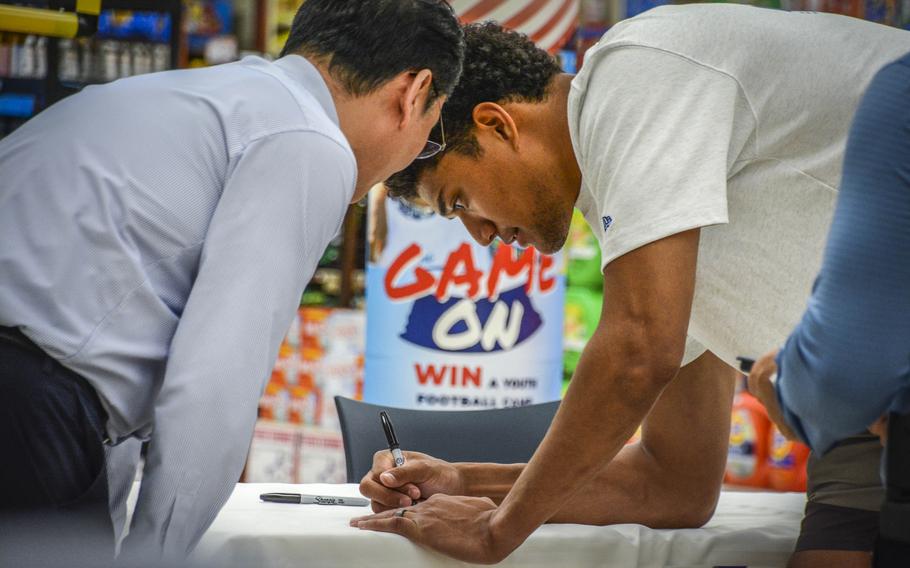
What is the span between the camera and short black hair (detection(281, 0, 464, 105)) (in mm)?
1437

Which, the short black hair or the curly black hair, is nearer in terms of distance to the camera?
the short black hair

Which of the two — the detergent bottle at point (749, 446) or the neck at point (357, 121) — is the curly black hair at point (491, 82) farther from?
the detergent bottle at point (749, 446)

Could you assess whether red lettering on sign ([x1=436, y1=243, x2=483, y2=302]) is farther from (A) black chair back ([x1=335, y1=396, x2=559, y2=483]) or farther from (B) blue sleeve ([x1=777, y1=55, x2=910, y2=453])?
(B) blue sleeve ([x1=777, y1=55, x2=910, y2=453])

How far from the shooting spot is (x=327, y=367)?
3.68 meters

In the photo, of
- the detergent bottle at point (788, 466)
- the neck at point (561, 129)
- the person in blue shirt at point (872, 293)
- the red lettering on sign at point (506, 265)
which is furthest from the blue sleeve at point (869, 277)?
the detergent bottle at point (788, 466)

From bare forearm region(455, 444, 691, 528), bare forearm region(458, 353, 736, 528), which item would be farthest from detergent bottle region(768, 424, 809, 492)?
bare forearm region(455, 444, 691, 528)

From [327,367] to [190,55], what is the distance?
1.30 m

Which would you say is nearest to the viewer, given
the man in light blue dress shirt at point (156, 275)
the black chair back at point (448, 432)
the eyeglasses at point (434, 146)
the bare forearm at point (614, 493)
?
the man in light blue dress shirt at point (156, 275)

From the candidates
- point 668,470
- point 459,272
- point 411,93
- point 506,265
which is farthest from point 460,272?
point 411,93

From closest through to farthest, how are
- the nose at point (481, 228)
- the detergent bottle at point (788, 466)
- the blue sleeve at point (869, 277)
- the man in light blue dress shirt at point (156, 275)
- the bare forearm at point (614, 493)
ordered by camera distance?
the blue sleeve at point (869, 277) < the man in light blue dress shirt at point (156, 275) < the bare forearm at point (614, 493) < the nose at point (481, 228) < the detergent bottle at point (788, 466)

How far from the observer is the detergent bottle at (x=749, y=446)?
3.85 meters

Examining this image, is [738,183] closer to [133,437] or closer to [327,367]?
[133,437]

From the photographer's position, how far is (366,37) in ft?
4.71

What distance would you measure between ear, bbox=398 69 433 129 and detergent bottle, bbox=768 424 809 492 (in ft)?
8.67
